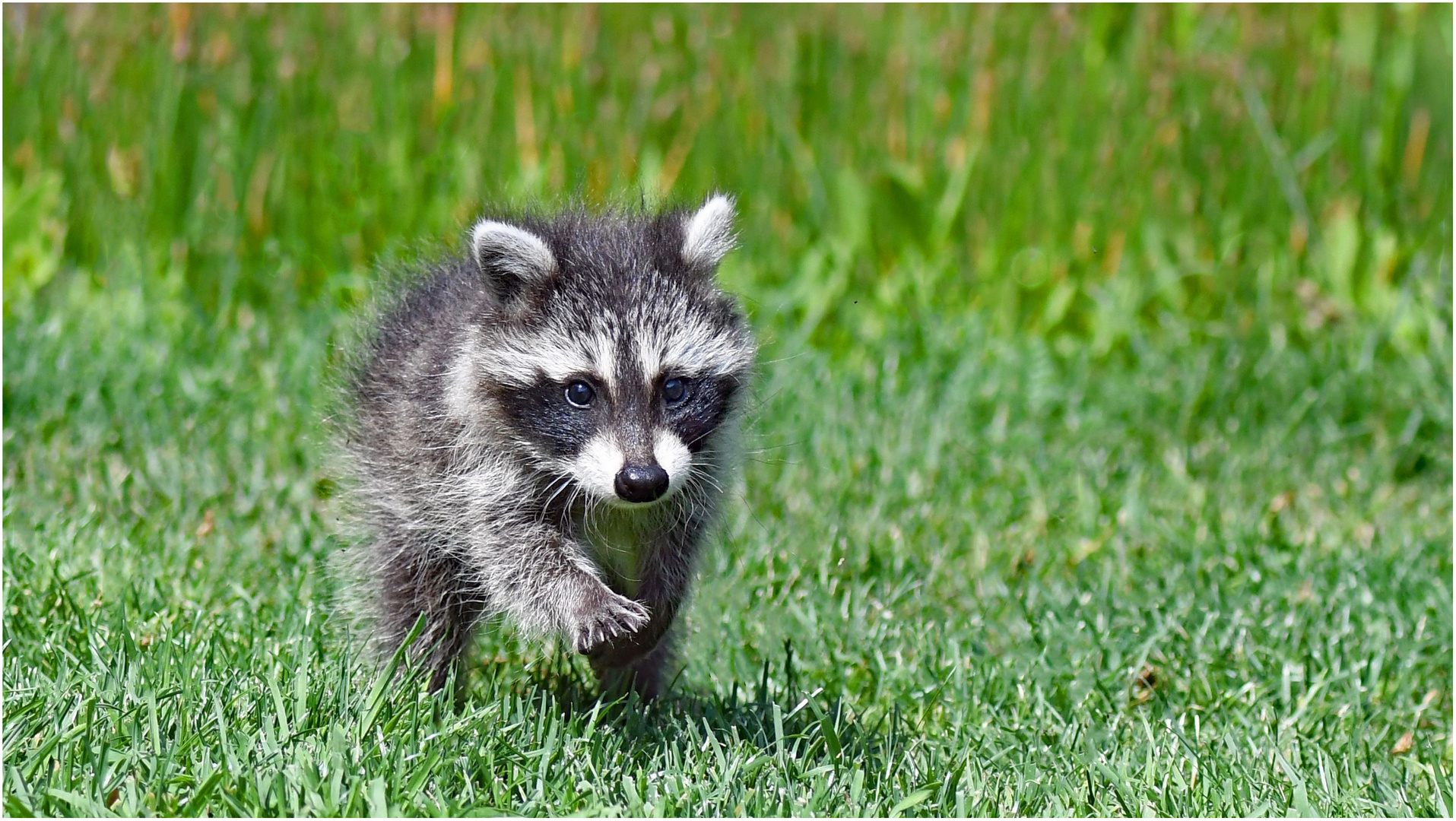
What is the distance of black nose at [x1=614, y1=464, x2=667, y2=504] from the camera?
3719 mm

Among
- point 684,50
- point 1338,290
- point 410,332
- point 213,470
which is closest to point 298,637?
point 410,332

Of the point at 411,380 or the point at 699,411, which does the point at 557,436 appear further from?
the point at 411,380

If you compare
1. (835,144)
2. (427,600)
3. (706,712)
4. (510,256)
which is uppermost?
(835,144)

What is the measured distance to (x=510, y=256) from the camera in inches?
159

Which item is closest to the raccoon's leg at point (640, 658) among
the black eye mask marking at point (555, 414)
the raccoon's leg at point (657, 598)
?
the raccoon's leg at point (657, 598)

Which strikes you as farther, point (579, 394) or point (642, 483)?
point (579, 394)

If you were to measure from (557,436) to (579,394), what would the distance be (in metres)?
0.12

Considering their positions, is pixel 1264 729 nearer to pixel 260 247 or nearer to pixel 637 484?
pixel 637 484

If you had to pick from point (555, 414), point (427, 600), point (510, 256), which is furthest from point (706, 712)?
point (510, 256)

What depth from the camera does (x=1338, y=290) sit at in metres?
7.85

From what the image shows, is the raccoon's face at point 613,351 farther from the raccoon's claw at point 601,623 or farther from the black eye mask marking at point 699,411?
the raccoon's claw at point 601,623

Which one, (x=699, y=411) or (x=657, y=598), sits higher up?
(x=699, y=411)

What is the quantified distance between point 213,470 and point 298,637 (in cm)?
171

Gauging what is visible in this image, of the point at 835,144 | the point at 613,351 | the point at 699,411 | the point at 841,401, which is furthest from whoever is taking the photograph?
the point at 835,144
